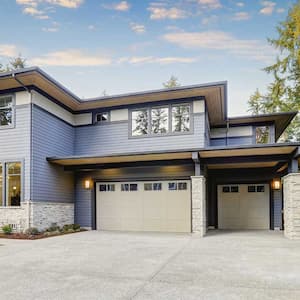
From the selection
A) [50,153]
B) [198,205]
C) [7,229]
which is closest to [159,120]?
[198,205]

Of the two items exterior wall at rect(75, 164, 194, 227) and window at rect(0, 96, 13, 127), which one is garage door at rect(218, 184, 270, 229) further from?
window at rect(0, 96, 13, 127)

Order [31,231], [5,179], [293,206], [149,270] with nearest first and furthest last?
1. [149,270]
2. [293,206]
3. [31,231]
4. [5,179]

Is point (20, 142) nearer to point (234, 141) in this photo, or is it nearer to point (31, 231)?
point (31, 231)

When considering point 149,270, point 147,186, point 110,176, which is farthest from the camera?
point 110,176

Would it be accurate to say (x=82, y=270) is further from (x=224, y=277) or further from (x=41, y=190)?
(x=41, y=190)

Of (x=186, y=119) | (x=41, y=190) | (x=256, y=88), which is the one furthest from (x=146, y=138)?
(x=256, y=88)

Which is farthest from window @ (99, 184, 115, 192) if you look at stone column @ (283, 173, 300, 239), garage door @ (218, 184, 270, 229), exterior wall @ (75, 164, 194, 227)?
stone column @ (283, 173, 300, 239)

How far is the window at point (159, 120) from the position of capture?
11.3 m

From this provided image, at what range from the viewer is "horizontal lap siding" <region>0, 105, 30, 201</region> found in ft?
32.5

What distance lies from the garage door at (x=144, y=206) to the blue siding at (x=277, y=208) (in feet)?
12.6

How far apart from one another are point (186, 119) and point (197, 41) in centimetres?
397

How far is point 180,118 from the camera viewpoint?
1121 centimetres

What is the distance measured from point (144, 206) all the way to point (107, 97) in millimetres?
4400

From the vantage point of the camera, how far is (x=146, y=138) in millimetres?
11461
